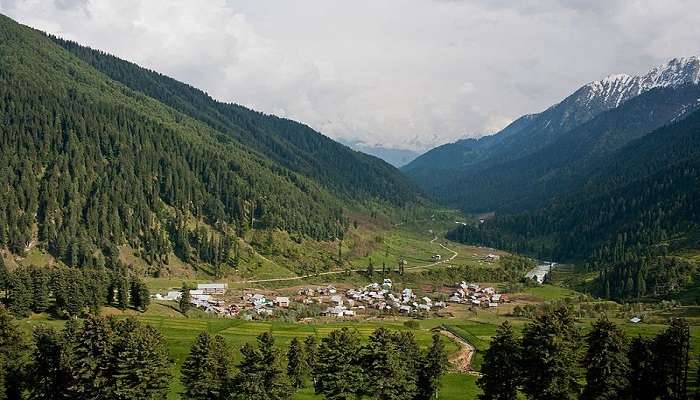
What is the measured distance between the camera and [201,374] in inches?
2835

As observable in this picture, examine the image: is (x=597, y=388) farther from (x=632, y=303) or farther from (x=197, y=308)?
(x=632, y=303)

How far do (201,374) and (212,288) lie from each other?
12198cm

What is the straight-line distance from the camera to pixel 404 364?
74562mm

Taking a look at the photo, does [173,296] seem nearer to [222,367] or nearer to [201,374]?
[222,367]

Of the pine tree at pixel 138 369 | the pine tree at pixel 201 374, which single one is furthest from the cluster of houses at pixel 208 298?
the pine tree at pixel 138 369

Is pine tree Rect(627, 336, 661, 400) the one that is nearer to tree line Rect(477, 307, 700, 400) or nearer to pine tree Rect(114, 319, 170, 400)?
tree line Rect(477, 307, 700, 400)

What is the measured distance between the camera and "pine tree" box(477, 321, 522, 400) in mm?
64000

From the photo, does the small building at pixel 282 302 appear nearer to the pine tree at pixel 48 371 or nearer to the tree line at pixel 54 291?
the tree line at pixel 54 291

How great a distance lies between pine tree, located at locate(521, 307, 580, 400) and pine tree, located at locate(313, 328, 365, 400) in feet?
64.1

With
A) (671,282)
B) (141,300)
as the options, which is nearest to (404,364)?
(141,300)

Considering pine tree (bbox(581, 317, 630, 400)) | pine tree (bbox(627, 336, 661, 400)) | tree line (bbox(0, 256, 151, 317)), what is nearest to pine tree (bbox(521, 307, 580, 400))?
pine tree (bbox(581, 317, 630, 400))

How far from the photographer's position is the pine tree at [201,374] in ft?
235

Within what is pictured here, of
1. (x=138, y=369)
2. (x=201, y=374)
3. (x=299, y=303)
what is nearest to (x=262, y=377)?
(x=201, y=374)

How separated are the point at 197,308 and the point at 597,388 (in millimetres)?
119143
